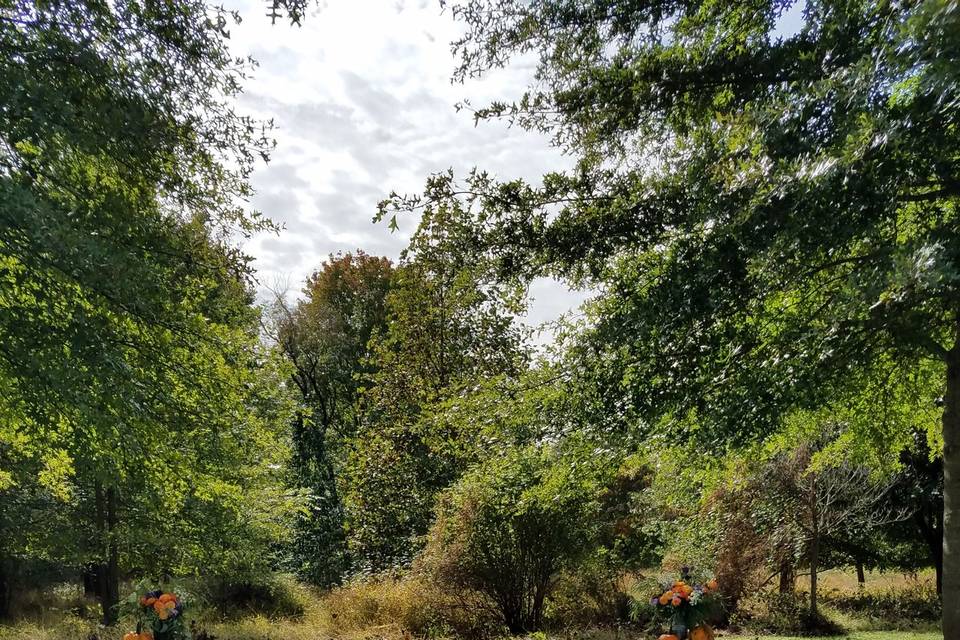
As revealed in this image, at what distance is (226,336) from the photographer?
19.9 ft

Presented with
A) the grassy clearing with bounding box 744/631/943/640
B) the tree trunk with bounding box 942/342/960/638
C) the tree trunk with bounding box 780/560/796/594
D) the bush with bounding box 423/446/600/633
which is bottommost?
the grassy clearing with bounding box 744/631/943/640

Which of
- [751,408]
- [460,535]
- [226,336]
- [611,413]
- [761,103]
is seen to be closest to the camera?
[761,103]

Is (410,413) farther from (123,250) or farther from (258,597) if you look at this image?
(123,250)

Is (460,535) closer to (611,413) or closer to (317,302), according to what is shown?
(611,413)

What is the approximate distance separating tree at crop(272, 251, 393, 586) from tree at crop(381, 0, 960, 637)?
48.4 ft

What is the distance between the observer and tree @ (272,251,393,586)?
19.8 meters

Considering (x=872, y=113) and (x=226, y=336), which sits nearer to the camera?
(x=872, y=113)

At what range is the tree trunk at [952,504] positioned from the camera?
4410 millimetres

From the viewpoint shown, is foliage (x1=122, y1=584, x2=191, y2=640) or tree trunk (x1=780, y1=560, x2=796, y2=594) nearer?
foliage (x1=122, y1=584, x2=191, y2=640)

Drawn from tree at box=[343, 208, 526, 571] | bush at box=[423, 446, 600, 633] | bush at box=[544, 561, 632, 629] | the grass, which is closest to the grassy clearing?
the grass

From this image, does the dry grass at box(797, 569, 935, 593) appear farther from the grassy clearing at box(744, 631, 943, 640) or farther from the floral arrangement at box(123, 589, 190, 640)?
the floral arrangement at box(123, 589, 190, 640)

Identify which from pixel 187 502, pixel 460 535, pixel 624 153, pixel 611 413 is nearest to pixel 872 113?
pixel 624 153

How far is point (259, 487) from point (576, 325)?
766cm

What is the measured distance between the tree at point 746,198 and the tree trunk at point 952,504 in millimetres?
14
